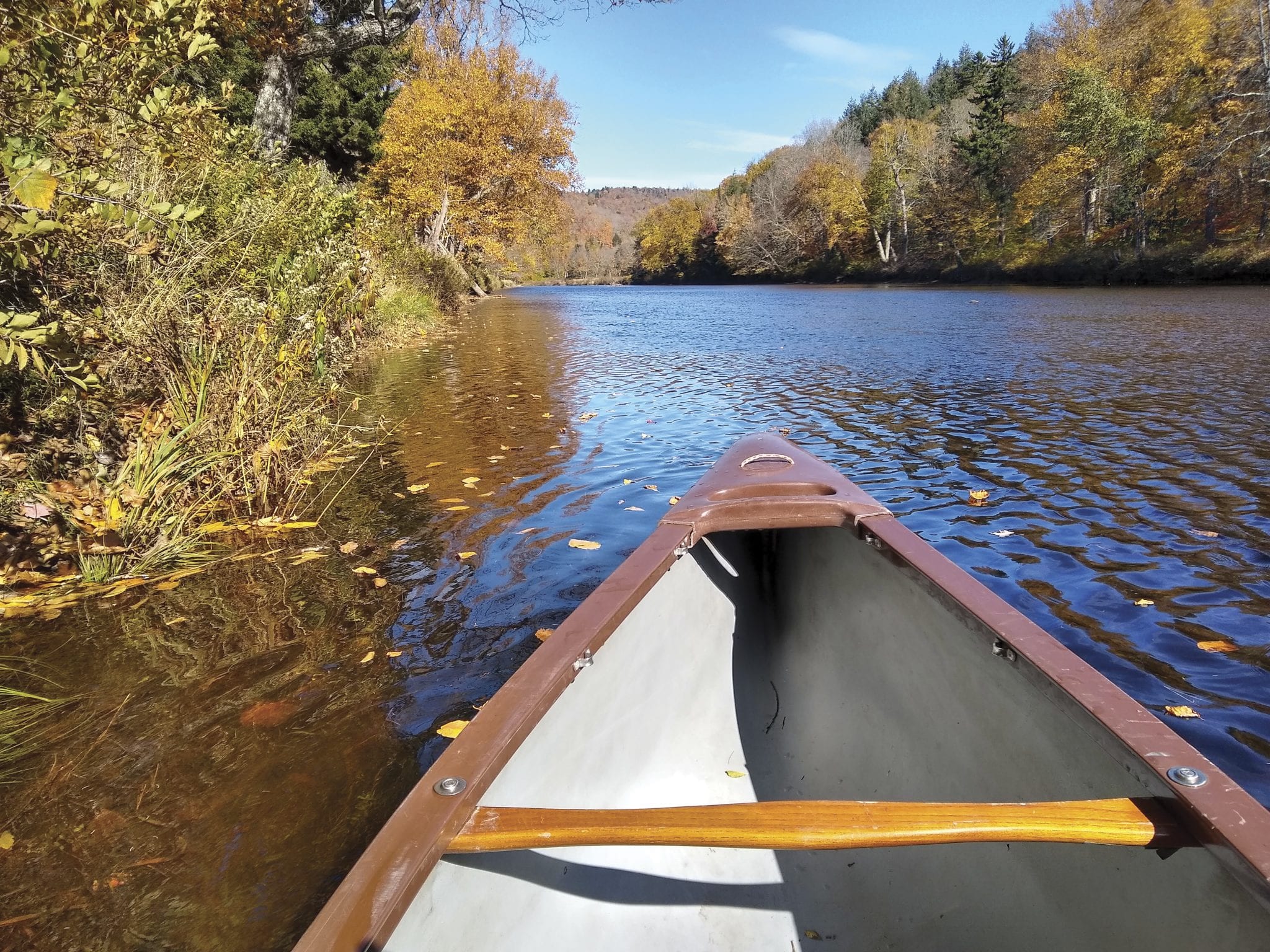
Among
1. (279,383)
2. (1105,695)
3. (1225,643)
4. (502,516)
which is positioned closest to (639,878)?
(1105,695)

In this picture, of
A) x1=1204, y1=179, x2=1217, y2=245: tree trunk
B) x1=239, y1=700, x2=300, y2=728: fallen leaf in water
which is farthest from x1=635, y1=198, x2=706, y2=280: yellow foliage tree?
x1=239, y1=700, x2=300, y2=728: fallen leaf in water

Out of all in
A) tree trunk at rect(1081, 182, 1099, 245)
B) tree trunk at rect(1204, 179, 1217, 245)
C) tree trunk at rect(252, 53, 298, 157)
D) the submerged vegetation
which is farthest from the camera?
tree trunk at rect(1081, 182, 1099, 245)

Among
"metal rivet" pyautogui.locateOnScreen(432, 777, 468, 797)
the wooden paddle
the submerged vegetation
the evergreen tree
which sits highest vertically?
the evergreen tree

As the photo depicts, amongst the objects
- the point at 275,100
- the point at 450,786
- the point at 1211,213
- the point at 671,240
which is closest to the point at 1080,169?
the point at 1211,213

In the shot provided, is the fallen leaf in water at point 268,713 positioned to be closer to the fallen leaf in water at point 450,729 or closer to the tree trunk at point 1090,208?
the fallen leaf in water at point 450,729

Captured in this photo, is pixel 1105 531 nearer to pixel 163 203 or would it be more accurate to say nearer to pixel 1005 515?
pixel 1005 515

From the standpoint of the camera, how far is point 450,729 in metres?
2.71

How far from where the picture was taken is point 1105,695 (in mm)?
1561

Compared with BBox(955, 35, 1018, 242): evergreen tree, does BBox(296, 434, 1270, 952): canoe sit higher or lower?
lower

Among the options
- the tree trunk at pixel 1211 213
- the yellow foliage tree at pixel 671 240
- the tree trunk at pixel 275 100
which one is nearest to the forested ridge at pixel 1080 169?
the tree trunk at pixel 1211 213

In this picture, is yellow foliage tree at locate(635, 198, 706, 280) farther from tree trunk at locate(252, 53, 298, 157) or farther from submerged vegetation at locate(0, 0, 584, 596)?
submerged vegetation at locate(0, 0, 584, 596)

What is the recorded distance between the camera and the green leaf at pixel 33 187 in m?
2.06

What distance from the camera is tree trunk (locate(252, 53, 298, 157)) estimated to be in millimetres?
11383

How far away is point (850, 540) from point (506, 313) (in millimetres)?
27288
